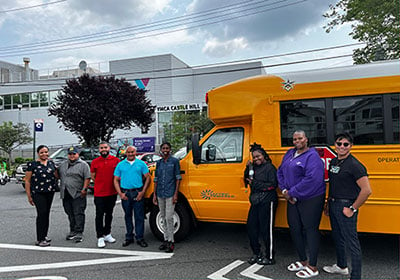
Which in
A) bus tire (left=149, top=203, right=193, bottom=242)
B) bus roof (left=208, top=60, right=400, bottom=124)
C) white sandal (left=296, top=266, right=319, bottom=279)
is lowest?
white sandal (left=296, top=266, right=319, bottom=279)

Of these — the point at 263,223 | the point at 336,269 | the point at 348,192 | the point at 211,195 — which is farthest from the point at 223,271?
the point at 348,192

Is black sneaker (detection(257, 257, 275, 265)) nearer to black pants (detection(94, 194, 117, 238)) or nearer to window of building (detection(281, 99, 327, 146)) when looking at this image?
window of building (detection(281, 99, 327, 146))

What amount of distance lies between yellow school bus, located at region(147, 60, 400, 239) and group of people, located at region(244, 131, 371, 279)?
1.39ft

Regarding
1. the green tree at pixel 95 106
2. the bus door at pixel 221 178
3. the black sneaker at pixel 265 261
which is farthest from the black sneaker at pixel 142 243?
the green tree at pixel 95 106

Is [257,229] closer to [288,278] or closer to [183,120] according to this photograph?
[288,278]

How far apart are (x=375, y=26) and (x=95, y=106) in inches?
576

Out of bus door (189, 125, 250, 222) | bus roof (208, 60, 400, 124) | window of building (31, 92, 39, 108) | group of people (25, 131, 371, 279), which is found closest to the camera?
group of people (25, 131, 371, 279)

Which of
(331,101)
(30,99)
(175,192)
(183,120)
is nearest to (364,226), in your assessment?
(331,101)

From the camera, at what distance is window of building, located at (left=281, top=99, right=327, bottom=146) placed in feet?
14.5

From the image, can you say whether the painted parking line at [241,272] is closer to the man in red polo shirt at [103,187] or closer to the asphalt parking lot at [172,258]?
the asphalt parking lot at [172,258]

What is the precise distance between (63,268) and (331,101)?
4.55 meters

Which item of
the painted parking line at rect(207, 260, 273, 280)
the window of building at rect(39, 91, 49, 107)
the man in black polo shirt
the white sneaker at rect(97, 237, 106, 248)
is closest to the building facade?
the window of building at rect(39, 91, 49, 107)

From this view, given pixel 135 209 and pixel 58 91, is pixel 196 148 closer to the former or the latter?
pixel 135 209

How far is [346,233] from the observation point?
3.60 metres
